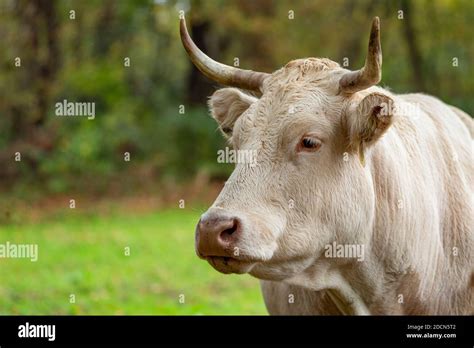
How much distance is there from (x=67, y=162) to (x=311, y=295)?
20.5 meters

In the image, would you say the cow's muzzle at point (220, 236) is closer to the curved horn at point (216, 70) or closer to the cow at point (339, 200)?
the cow at point (339, 200)

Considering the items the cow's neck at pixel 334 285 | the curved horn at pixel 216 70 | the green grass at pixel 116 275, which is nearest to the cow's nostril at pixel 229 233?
the cow's neck at pixel 334 285

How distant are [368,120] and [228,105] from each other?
4.50ft

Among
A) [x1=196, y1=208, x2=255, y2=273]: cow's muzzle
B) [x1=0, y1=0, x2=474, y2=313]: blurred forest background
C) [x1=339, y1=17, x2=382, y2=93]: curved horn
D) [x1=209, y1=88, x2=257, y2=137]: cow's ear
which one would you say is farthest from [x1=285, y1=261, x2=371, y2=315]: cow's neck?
[x1=0, y1=0, x2=474, y2=313]: blurred forest background

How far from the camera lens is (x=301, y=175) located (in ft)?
17.7

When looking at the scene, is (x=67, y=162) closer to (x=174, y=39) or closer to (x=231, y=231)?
(x=174, y=39)

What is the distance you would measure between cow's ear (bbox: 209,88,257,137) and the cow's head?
0.57 meters

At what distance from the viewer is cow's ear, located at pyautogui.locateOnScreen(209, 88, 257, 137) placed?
629cm

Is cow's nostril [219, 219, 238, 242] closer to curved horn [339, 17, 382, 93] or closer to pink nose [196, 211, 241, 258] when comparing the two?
pink nose [196, 211, 241, 258]

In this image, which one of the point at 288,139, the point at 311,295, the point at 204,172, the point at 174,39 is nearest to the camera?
the point at 288,139

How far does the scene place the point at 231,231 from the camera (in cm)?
501

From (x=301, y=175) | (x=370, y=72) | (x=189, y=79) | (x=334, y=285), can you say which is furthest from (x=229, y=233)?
(x=189, y=79)

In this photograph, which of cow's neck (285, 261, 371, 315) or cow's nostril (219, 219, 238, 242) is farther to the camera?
cow's neck (285, 261, 371, 315)
